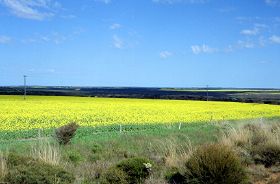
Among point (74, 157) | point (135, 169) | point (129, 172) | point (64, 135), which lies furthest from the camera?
point (64, 135)

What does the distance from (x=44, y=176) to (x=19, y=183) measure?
0.54 m

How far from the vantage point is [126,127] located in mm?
29500

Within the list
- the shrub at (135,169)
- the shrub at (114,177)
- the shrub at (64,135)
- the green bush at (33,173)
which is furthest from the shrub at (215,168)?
the shrub at (64,135)

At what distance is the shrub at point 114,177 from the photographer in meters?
11.0

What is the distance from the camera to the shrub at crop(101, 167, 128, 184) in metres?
11.0

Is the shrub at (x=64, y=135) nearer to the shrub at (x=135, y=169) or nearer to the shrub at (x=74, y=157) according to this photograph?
the shrub at (x=74, y=157)

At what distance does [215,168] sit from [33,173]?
4119 millimetres

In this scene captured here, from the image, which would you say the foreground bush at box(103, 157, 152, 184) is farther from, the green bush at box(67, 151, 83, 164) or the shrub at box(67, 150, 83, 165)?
the green bush at box(67, 151, 83, 164)

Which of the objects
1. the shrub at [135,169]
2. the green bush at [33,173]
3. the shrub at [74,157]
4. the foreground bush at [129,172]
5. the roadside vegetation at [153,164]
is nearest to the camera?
the green bush at [33,173]

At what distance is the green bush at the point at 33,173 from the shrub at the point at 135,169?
60.0 inches

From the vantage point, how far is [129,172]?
11531mm

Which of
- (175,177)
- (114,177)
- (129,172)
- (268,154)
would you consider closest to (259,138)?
(268,154)

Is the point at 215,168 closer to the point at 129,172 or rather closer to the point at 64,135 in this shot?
the point at 129,172

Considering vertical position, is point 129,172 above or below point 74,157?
above
